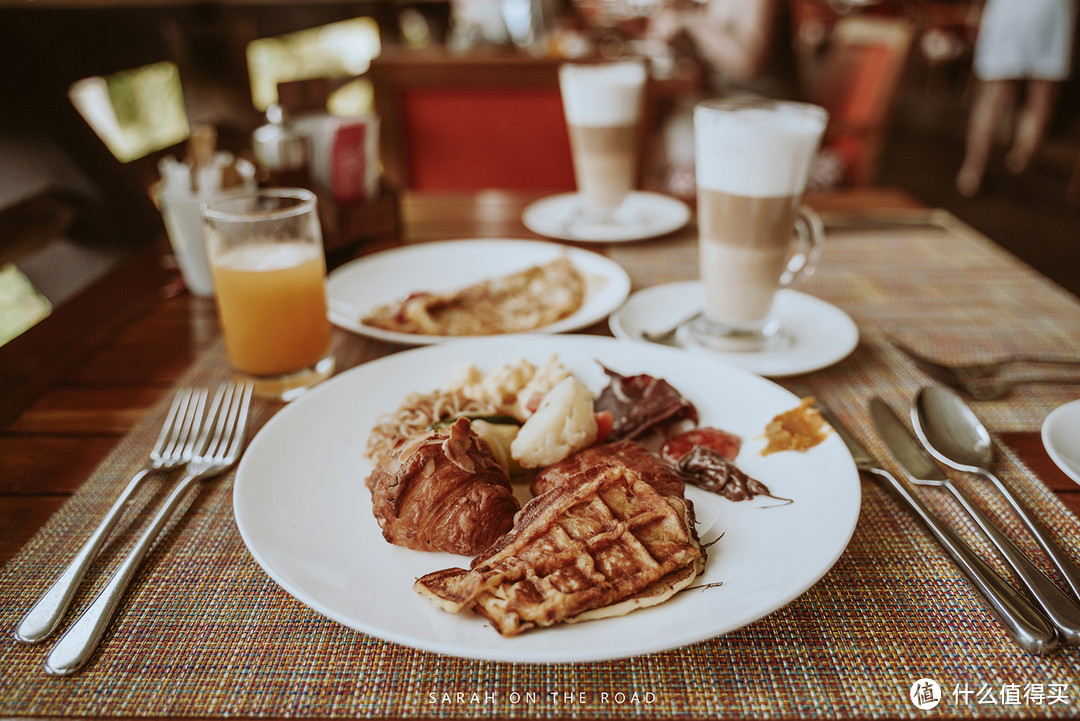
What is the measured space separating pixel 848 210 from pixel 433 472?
2.20 meters

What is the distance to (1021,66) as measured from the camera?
711cm

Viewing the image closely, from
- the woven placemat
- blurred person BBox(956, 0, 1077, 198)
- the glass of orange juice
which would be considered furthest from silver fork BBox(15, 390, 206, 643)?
blurred person BBox(956, 0, 1077, 198)

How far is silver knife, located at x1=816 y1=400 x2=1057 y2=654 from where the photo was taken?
0.78 metres

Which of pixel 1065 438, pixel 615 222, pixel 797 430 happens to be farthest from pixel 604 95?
pixel 1065 438

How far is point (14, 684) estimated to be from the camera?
29.4 inches

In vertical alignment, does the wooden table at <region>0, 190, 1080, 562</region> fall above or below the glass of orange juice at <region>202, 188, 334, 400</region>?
below

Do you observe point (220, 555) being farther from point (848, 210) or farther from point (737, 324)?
point (848, 210)

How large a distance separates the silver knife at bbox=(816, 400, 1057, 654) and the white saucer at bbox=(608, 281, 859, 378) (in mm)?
370

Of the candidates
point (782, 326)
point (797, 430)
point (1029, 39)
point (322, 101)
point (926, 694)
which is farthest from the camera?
point (1029, 39)

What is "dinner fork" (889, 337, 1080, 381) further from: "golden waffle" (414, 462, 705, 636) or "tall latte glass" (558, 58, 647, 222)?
"tall latte glass" (558, 58, 647, 222)

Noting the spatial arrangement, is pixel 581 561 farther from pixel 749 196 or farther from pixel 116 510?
pixel 749 196

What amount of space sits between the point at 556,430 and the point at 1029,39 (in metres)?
8.41

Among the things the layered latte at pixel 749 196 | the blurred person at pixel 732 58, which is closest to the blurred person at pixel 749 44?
the blurred person at pixel 732 58

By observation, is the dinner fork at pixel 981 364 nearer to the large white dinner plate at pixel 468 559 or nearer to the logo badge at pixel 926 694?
the large white dinner plate at pixel 468 559
